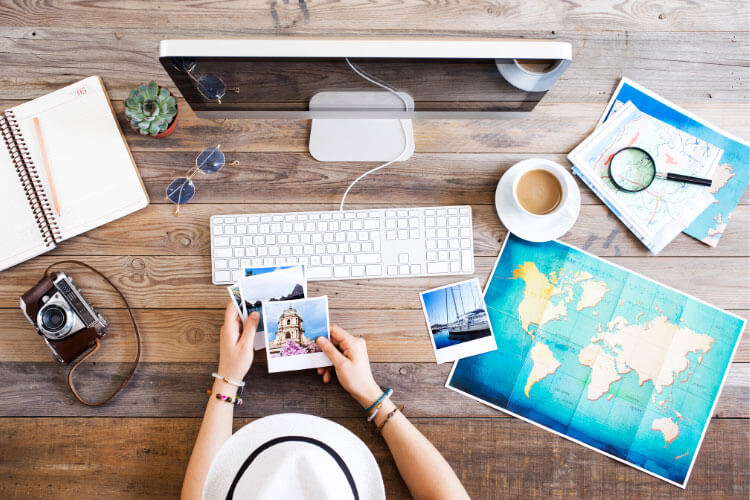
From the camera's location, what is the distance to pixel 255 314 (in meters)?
0.98

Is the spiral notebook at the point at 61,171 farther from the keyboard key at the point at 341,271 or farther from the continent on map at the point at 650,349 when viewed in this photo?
the continent on map at the point at 650,349

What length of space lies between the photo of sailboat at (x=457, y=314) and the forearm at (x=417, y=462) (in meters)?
0.19

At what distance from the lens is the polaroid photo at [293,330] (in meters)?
0.97

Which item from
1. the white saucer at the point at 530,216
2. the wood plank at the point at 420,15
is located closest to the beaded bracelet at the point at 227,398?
the white saucer at the point at 530,216

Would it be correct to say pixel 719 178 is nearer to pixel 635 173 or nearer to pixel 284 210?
pixel 635 173

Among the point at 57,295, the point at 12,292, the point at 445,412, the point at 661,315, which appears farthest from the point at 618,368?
the point at 12,292

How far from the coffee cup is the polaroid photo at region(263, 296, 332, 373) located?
18.6 inches

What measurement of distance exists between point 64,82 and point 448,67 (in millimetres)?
889

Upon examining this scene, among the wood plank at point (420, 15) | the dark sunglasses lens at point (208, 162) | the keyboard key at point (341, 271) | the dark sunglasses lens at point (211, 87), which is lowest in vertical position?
the keyboard key at point (341, 271)

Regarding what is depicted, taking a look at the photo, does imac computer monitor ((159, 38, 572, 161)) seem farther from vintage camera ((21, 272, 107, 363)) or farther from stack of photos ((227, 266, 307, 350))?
vintage camera ((21, 272, 107, 363))

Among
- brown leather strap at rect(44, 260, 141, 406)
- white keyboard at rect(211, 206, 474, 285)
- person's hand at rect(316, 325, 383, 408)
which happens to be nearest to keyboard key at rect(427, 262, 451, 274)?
white keyboard at rect(211, 206, 474, 285)

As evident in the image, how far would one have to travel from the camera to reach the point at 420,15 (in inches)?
43.4

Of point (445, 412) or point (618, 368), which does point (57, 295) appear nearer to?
point (445, 412)

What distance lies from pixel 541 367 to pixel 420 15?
0.86m
